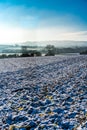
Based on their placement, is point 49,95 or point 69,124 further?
point 49,95

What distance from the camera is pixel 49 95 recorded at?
5.52 meters

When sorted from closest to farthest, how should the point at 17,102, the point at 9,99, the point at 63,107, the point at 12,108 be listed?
the point at 63,107
the point at 12,108
the point at 17,102
the point at 9,99

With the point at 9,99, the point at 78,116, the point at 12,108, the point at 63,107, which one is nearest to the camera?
the point at 78,116

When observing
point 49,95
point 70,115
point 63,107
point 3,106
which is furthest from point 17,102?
point 70,115

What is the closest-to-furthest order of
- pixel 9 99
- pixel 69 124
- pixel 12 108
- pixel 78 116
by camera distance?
pixel 69 124
pixel 78 116
pixel 12 108
pixel 9 99

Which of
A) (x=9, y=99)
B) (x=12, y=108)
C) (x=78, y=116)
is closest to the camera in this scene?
(x=78, y=116)

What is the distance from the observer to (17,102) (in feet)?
16.7

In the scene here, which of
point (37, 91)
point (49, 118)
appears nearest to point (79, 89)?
point (37, 91)

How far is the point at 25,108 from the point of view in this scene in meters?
4.54

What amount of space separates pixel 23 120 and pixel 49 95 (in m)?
1.72

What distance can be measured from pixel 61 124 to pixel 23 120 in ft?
2.46

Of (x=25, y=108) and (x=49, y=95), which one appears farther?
(x=49, y=95)

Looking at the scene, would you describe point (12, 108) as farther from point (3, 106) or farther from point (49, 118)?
point (49, 118)

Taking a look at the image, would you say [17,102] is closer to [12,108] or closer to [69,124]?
[12,108]
